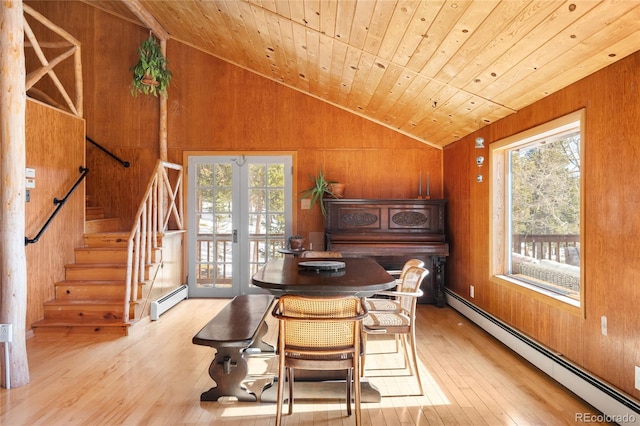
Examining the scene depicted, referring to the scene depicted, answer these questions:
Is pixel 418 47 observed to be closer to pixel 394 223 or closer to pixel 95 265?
pixel 394 223

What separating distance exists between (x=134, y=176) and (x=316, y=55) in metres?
3.46

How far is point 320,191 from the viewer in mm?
5816

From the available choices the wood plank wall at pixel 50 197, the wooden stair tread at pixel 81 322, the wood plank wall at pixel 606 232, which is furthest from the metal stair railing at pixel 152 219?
the wood plank wall at pixel 606 232

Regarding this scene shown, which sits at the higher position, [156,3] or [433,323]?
[156,3]

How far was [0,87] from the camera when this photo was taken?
3100mm

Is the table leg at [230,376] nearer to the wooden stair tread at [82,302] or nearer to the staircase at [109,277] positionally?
the staircase at [109,277]

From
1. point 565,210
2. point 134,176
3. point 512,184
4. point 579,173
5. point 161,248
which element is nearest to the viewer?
point 579,173

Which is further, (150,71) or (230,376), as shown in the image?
(150,71)

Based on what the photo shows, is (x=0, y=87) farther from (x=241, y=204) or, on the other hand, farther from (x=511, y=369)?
(x=511, y=369)

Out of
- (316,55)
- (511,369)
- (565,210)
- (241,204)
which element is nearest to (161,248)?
(241,204)

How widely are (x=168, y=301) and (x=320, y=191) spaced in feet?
8.28

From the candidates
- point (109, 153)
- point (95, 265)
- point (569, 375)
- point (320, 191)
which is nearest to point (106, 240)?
point (95, 265)

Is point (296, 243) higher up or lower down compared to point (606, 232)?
lower down

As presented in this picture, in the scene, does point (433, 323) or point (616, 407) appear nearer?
point (616, 407)
